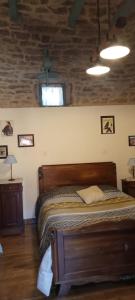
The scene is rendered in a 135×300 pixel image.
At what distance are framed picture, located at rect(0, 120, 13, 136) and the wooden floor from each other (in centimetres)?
199

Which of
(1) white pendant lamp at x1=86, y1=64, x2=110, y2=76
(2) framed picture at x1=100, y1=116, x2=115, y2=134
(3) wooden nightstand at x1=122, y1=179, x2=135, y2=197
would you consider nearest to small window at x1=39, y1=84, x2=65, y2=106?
(2) framed picture at x1=100, y1=116, x2=115, y2=134

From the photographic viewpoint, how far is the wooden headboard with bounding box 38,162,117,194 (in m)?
4.86

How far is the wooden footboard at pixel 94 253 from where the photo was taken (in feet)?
8.45

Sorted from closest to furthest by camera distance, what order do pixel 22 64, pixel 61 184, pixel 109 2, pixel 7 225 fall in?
pixel 109 2, pixel 22 64, pixel 7 225, pixel 61 184

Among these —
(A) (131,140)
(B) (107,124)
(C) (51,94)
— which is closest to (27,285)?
(C) (51,94)

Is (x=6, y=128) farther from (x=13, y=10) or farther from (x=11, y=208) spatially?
(x=13, y=10)

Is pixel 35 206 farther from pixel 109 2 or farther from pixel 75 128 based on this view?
pixel 109 2

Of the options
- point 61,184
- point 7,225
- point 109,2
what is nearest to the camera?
point 109,2

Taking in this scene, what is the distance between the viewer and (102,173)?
16.4ft

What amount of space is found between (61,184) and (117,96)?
195cm

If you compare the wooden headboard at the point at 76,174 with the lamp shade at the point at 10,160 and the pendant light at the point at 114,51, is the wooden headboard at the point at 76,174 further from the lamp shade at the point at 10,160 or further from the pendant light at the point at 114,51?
the pendant light at the point at 114,51

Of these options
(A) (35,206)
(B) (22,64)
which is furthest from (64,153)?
(B) (22,64)

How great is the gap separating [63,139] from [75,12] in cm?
244

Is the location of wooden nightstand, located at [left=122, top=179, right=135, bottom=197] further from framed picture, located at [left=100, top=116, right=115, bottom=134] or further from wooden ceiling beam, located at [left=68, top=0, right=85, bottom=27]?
wooden ceiling beam, located at [left=68, top=0, right=85, bottom=27]
